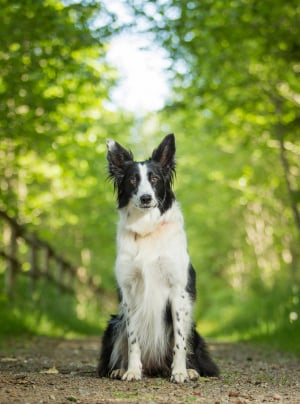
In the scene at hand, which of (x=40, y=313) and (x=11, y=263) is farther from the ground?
(x=11, y=263)

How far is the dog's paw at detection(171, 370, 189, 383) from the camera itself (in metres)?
5.65

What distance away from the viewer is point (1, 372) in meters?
6.02

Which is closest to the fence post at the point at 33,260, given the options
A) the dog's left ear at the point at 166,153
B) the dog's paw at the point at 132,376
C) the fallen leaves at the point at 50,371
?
the fallen leaves at the point at 50,371

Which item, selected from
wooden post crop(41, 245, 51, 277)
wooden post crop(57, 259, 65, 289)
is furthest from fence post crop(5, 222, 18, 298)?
wooden post crop(57, 259, 65, 289)

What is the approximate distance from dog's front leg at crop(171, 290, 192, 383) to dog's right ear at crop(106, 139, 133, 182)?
1321 millimetres

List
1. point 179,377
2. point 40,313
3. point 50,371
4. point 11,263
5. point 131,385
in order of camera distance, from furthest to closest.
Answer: point 40,313
point 11,263
point 50,371
point 179,377
point 131,385

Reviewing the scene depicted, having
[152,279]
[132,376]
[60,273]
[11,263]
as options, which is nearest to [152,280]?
[152,279]

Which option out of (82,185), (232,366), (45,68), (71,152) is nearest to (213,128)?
(71,152)

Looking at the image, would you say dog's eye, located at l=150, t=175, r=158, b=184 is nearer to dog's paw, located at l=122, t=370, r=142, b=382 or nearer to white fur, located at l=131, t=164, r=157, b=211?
white fur, located at l=131, t=164, r=157, b=211

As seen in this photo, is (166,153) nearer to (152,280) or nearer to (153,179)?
(153,179)

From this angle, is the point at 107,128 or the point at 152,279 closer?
the point at 152,279

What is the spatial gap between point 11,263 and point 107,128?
6136mm

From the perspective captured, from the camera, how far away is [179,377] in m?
5.68

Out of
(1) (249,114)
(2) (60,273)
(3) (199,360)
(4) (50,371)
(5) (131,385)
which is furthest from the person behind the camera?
(2) (60,273)
